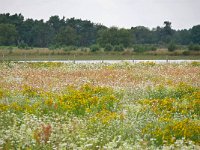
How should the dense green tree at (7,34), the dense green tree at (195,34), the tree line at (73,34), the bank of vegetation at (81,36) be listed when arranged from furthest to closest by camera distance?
the dense green tree at (195,34) < the dense green tree at (7,34) < the tree line at (73,34) < the bank of vegetation at (81,36)

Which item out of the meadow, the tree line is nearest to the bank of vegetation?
the tree line

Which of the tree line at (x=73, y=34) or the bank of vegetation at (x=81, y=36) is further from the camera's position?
the tree line at (x=73, y=34)

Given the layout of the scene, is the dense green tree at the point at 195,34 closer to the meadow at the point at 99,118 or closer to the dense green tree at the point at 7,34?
the dense green tree at the point at 7,34

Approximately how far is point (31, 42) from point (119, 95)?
95.9 meters

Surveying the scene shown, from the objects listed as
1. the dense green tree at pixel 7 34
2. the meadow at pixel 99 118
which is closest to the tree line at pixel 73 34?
the dense green tree at pixel 7 34

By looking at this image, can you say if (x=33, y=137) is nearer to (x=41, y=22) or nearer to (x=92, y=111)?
(x=92, y=111)

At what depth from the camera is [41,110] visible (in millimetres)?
12328

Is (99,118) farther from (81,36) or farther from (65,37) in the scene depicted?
(81,36)

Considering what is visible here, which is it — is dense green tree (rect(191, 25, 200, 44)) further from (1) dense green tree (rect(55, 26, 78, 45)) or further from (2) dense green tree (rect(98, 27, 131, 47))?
(1) dense green tree (rect(55, 26, 78, 45))

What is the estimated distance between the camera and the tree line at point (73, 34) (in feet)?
278

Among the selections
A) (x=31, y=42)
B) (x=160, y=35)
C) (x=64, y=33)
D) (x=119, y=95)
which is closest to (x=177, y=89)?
(x=119, y=95)

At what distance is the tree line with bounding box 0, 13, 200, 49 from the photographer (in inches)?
3337

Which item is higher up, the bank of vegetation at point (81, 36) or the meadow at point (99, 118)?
the bank of vegetation at point (81, 36)

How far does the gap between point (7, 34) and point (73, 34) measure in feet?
52.0
